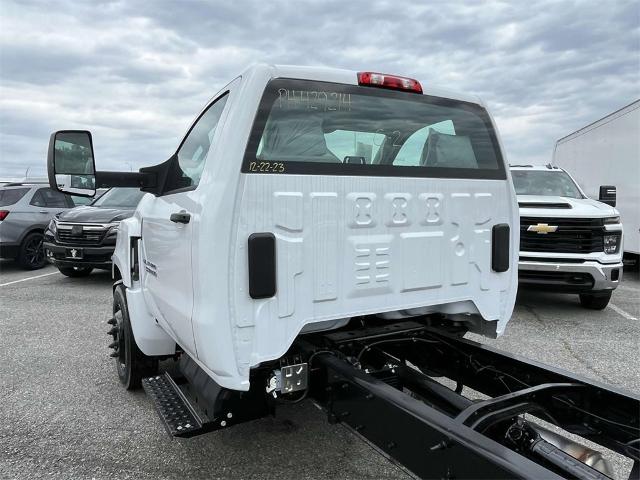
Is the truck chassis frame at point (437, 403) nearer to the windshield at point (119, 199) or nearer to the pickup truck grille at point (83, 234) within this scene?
the pickup truck grille at point (83, 234)

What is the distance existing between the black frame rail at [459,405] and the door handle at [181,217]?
3.03 feet

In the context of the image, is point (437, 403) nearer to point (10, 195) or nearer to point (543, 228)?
point (543, 228)

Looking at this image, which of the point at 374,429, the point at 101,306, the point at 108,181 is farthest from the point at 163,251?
the point at 101,306

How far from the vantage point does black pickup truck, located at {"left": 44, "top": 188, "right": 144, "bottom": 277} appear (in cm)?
831

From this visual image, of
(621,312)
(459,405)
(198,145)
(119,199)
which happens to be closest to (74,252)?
(119,199)

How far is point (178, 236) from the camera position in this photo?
2.57 meters

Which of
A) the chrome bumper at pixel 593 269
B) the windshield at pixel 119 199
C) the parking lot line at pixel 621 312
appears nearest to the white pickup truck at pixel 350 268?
the chrome bumper at pixel 593 269

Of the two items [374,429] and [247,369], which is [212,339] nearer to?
[247,369]

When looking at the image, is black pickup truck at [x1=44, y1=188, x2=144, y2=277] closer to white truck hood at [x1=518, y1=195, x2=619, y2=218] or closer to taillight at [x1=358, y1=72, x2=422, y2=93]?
white truck hood at [x1=518, y1=195, x2=619, y2=218]

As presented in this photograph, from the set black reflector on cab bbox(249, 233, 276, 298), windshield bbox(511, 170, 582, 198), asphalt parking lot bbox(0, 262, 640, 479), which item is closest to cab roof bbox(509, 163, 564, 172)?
windshield bbox(511, 170, 582, 198)

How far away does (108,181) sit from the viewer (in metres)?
2.76

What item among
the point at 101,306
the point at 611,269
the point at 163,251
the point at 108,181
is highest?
the point at 108,181

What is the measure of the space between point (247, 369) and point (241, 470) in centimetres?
94

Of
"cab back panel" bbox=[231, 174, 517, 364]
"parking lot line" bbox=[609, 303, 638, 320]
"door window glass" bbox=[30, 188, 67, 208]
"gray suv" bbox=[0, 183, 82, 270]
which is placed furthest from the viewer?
"door window glass" bbox=[30, 188, 67, 208]
